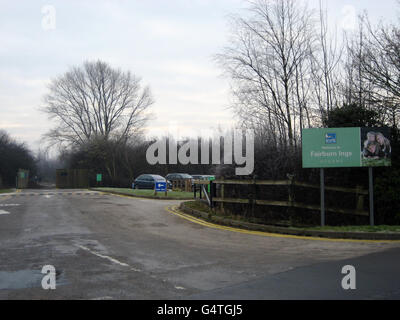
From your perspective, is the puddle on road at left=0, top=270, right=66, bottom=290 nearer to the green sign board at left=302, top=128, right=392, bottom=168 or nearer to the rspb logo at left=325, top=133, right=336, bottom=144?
the green sign board at left=302, top=128, right=392, bottom=168

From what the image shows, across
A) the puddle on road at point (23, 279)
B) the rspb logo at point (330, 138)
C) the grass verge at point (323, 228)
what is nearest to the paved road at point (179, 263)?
the puddle on road at point (23, 279)

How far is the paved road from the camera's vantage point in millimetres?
5988

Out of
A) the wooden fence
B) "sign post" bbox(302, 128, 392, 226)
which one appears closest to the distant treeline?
the wooden fence

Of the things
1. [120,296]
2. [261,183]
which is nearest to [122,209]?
[261,183]

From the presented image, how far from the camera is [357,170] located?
1505 cm

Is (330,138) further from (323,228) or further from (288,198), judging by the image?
(323,228)

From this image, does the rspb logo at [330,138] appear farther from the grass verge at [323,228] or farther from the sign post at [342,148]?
the grass verge at [323,228]

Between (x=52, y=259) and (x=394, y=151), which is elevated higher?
(x=394, y=151)

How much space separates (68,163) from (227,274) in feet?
196

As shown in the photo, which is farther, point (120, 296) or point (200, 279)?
point (200, 279)

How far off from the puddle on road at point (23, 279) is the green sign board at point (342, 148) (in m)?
8.95

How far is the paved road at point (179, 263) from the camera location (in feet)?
19.6

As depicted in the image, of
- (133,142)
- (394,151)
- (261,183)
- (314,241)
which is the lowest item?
(314,241)
